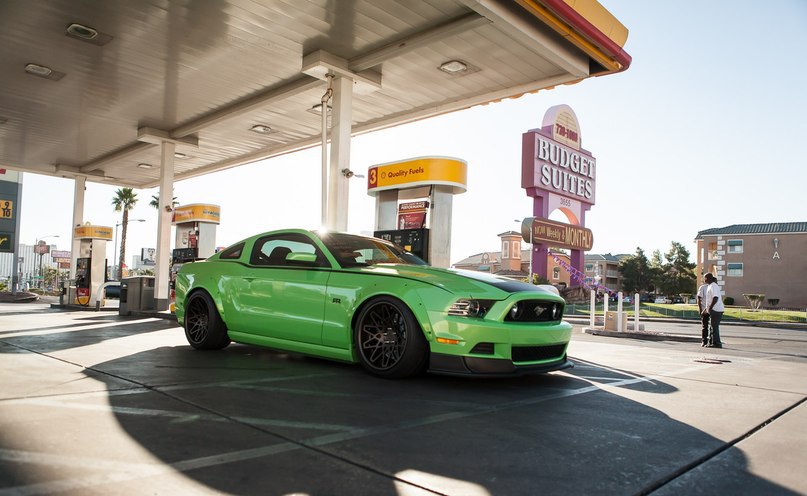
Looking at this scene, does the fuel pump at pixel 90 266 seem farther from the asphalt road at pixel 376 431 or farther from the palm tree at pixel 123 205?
the palm tree at pixel 123 205

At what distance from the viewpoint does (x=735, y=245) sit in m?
61.8

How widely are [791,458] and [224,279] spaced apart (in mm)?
5604

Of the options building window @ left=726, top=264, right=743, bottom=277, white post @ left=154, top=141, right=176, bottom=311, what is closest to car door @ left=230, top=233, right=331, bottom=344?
white post @ left=154, top=141, right=176, bottom=311

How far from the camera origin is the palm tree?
5316 cm

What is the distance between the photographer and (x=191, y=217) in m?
15.9

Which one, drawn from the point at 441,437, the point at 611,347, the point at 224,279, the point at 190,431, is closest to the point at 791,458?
the point at 441,437

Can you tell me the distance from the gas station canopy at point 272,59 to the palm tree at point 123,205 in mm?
39908

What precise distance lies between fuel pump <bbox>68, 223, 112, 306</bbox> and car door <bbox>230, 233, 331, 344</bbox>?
17.8 m

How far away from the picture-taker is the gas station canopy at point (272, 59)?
9078 mm

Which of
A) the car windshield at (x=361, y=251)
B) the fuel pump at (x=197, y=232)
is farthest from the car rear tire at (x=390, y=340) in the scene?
the fuel pump at (x=197, y=232)

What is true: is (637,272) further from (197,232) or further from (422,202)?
(422,202)

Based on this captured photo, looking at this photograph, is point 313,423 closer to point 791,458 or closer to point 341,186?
point 791,458

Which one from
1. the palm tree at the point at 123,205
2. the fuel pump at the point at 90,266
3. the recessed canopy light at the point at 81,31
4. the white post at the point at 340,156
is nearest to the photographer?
the recessed canopy light at the point at 81,31

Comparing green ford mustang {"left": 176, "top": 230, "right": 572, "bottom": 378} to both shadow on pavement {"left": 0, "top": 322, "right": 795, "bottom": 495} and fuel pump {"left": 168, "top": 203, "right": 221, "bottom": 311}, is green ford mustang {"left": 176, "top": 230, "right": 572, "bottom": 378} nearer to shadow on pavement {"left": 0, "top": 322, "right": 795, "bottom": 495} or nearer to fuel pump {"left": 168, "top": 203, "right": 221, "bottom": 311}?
shadow on pavement {"left": 0, "top": 322, "right": 795, "bottom": 495}
